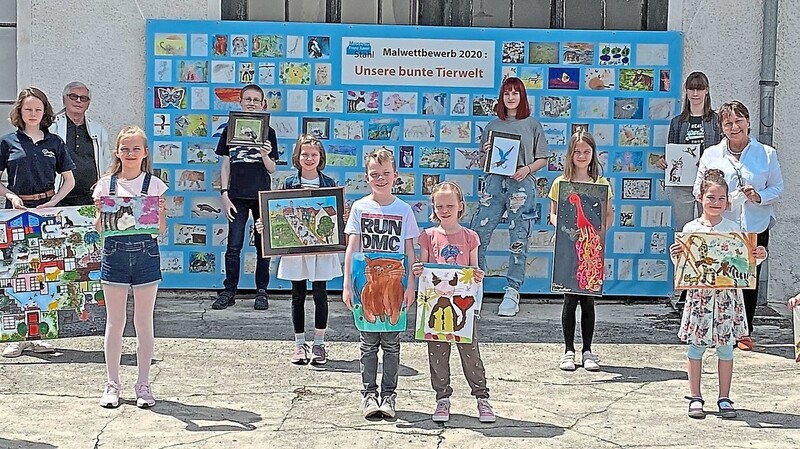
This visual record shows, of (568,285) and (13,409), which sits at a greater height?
(568,285)

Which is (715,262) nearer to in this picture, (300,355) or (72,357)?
(300,355)

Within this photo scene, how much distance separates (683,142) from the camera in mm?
9438

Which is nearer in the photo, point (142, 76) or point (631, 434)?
point (631, 434)

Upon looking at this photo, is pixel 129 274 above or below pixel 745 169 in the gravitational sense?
below

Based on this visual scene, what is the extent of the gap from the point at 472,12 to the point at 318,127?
1.83m

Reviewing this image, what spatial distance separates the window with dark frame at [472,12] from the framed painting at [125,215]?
4222mm

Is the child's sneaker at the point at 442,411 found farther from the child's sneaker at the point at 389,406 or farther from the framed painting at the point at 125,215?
the framed painting at the point at 125,215

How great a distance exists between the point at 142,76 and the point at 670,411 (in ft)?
19.5

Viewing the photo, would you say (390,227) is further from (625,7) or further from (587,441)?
(625,7)

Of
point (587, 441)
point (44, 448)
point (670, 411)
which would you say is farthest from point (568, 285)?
point (44, 448)

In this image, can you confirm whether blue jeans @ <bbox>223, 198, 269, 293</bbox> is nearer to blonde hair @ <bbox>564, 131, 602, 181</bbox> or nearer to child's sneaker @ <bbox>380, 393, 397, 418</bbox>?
blonde hair @ <bbox>564, 131, 602, 181</bbox>

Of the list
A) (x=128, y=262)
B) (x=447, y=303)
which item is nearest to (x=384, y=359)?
(x=447, y=303)

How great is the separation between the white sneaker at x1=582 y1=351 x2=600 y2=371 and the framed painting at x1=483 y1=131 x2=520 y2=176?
2315 millimetres

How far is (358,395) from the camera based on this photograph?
7.02 meters
